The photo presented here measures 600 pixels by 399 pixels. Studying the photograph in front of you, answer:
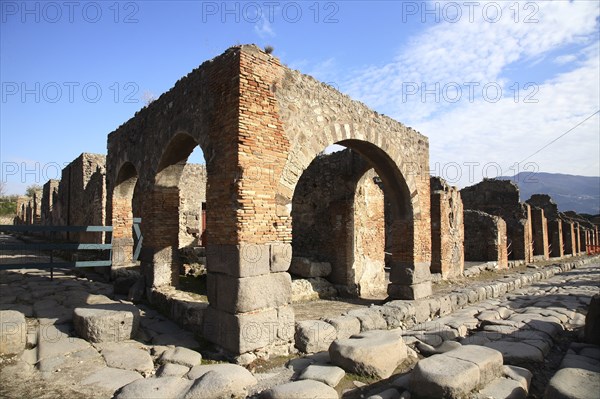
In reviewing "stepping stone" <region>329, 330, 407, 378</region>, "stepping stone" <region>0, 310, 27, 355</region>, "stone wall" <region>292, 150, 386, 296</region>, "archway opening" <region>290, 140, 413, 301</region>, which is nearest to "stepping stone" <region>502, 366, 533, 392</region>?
"stepping stone" <region>329, 330, 407, 378</region>

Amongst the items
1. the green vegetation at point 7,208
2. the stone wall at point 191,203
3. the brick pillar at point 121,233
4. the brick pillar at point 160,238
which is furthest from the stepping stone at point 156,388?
the green vegetation at point 7,208

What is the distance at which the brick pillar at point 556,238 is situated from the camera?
93.2ft

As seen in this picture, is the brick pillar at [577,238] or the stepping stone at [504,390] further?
the brick pillar at [577,238]

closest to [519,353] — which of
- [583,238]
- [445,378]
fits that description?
[445,378]

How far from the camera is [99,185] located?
12.8 m

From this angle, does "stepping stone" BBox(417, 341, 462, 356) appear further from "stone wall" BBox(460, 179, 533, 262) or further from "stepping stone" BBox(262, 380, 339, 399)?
"stone wall" BBox(460, 179, 533, 262)

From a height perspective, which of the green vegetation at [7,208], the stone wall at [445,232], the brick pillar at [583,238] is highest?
the green vegetation at [7,208]

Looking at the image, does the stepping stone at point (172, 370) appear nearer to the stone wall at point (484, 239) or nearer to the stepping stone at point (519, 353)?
the stepping stone at point (519, 353)

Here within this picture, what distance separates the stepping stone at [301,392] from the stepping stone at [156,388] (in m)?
0.95

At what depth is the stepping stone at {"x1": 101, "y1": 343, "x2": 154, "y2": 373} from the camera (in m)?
4.78

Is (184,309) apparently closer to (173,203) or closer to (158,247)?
(158,247)

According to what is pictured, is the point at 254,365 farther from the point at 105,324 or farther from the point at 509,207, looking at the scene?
the point at 509,207

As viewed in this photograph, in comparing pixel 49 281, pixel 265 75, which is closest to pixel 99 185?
pixel 49 281

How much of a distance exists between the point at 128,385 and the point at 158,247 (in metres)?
4.50
